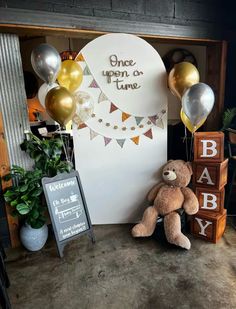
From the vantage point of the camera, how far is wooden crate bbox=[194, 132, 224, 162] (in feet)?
7.16

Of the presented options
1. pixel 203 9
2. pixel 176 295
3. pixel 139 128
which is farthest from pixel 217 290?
pixel 203 9

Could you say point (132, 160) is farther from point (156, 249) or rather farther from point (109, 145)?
point (156, 249)

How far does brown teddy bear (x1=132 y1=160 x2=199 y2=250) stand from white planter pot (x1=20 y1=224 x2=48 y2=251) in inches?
33.7

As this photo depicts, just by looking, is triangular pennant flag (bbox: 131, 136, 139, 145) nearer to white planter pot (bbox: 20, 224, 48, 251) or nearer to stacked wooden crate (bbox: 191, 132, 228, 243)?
stacked wooden crate (bbox: 191, 132, 228, 243)

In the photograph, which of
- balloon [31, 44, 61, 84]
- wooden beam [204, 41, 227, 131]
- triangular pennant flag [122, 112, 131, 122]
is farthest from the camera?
wooden beam [204, 41, 227, 131]

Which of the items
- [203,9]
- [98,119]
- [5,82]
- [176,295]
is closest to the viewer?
[176,295]

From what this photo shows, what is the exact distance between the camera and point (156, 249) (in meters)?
2.22

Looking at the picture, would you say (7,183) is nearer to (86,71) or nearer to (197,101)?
(86,71)

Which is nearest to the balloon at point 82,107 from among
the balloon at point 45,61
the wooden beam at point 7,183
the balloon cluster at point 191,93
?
the balloon at point 45,61

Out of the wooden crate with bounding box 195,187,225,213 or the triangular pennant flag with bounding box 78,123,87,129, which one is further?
the triangular pennant flag with bounding box 78,123,87,129

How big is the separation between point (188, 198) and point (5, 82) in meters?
1.88

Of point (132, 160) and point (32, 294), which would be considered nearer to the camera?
point (32, 294)

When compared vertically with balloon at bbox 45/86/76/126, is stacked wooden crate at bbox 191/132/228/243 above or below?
below

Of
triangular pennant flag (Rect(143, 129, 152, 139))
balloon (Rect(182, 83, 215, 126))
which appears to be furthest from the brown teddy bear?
balloon (Rect(182, 83, 215, 126))
